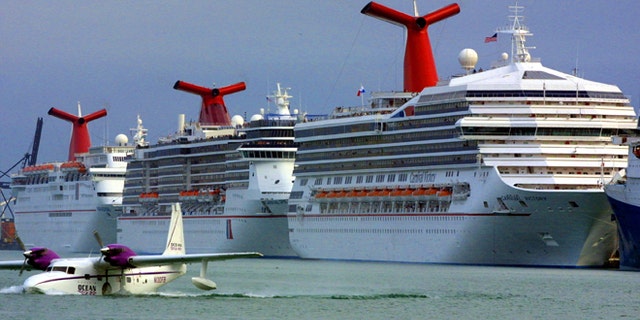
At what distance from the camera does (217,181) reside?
116438 mm

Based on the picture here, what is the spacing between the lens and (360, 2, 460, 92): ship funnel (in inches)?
3967

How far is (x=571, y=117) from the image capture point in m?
82.9

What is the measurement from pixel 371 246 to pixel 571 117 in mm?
16495

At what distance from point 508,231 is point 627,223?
25.2 ft

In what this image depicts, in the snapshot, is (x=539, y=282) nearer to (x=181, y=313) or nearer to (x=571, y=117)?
(x=571, y=117)

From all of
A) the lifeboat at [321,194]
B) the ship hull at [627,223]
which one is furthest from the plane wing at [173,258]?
the lifeboat at [321,194]

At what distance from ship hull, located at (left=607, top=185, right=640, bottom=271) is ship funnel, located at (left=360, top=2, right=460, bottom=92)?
84.6 ft

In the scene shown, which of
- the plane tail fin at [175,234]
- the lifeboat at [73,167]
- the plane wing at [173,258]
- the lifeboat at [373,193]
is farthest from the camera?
the lifeboat at [73,167]

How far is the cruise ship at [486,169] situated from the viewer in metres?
80.6

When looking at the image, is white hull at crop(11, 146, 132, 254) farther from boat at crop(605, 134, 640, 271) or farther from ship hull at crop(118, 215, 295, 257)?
boat at crop(605, 134, 640, 271)

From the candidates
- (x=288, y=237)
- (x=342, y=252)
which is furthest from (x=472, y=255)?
(x=288, y=237)

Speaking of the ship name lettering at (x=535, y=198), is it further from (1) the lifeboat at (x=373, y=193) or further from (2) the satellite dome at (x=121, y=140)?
(2) the satellite dome at (x=121, y=140)

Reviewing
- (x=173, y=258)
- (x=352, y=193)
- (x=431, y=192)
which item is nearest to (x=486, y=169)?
(x=431, y=192)

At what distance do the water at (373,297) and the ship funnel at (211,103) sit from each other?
159 ft
